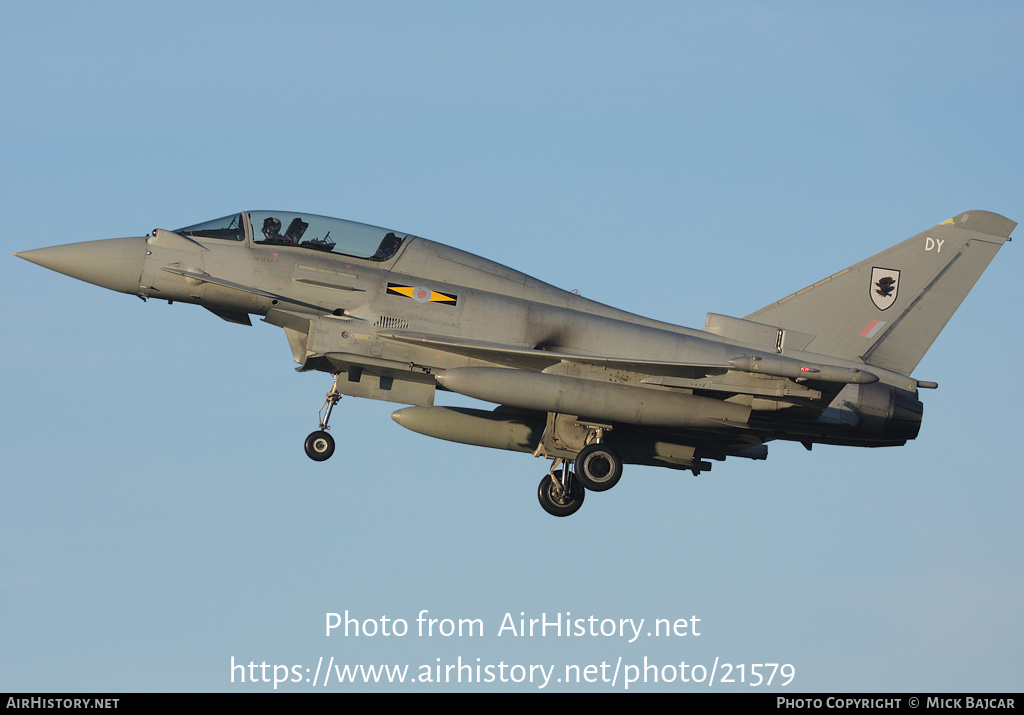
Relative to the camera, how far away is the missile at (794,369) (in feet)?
53.0

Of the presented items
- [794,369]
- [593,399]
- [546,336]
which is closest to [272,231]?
[546,336]

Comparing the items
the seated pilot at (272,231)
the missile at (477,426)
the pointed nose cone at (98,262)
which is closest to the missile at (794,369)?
the missile at (477,426)

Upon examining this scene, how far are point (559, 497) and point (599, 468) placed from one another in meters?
1.06

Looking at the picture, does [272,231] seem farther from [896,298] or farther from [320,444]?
[896,298]

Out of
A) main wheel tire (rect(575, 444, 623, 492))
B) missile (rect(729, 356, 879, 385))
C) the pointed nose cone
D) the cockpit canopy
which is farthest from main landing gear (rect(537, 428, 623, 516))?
the pointed nose cone

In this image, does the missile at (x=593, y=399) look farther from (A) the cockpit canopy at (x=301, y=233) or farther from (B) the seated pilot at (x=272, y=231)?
(B) the seated pilot at (x=272, y=231)

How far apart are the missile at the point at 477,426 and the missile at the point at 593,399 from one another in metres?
2.30

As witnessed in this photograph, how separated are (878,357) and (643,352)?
3834mm

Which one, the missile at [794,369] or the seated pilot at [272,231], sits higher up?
the seated pilot at [272,231]

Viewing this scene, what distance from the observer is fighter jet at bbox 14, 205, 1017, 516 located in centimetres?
1747

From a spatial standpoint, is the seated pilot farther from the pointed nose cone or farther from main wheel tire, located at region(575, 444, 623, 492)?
main wheel tire, located at region(575, 444, 623, 492)

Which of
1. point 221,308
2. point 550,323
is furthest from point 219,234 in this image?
point 550,323

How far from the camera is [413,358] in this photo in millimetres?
17891
